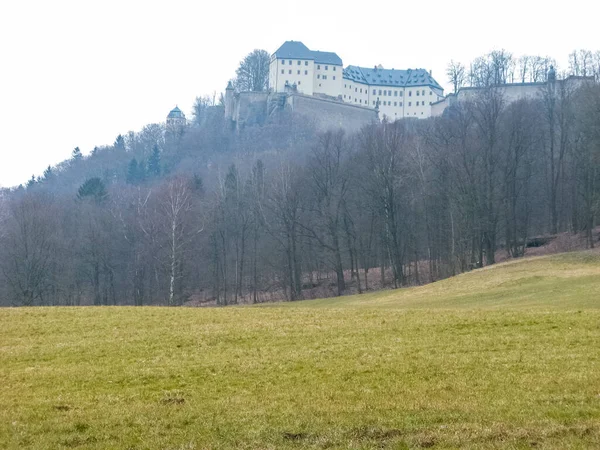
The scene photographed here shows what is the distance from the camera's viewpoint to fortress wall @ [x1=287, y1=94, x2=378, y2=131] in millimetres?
121688

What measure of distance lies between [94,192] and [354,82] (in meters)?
75.9

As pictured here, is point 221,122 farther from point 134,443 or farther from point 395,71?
point 134,443

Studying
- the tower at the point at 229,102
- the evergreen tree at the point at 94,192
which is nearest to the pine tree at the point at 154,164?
the tower at the point at 229,102

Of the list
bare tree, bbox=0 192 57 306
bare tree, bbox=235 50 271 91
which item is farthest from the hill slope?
bare tree, bbox=235 50 271 91

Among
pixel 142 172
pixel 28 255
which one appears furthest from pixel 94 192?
pixel 142 172

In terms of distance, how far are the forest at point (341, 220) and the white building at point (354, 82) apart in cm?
6304

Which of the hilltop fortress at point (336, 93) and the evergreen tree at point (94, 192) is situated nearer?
the evergreen tree at point (94, 192)

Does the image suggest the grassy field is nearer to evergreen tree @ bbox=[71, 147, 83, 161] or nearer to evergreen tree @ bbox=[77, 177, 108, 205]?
evergreen tree @ bbox=[77, 177, 108, 205]

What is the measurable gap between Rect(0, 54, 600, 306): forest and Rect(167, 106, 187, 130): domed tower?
63.8 meters

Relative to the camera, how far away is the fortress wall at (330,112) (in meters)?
122

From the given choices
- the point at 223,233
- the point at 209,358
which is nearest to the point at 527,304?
the point at 209,358

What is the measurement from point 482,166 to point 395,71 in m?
105

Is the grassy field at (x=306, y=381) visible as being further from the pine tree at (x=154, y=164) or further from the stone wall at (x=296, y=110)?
the stone wall at (x=296, y=110)

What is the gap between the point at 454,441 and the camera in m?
8.43
